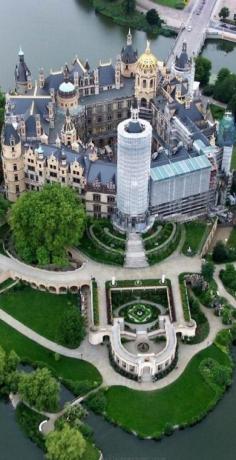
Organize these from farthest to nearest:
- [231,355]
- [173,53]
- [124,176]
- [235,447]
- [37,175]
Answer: [173,53] → [37,175] → [124,176] → [231,355] → [235,447]

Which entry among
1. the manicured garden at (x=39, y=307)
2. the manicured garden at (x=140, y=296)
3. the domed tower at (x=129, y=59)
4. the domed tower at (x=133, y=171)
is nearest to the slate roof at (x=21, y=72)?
the domed tower at (x=129, y=59)

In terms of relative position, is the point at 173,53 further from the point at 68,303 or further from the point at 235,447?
the point at 235,447

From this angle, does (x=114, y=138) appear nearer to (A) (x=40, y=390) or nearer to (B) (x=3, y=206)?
(B) (x=3, y=206)

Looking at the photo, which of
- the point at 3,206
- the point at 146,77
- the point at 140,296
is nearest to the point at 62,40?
the point at 146,77

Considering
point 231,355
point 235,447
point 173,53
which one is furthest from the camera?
point 173,53

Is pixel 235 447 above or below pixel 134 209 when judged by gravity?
below

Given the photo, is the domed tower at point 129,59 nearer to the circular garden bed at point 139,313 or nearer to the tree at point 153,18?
the tree at point 153,18

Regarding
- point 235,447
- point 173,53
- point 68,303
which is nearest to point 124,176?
point 68,303
